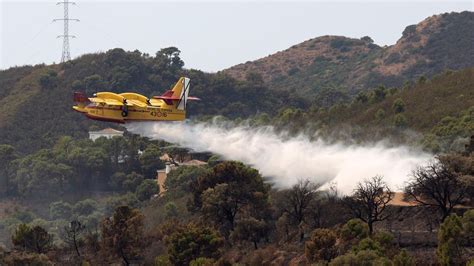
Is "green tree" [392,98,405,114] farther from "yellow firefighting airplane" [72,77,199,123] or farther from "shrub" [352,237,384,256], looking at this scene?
"shrub" [352,237,384,256]

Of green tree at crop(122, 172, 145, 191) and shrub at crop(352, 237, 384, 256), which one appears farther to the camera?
green tree at crop(122, 172, 145, 191)

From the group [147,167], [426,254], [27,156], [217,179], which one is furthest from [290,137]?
[27,156]

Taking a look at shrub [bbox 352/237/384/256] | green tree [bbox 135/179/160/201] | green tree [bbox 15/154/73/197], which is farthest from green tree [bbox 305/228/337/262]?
green tree [bbox 15/154/73/197]

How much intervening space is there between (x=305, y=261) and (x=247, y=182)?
59.8ft

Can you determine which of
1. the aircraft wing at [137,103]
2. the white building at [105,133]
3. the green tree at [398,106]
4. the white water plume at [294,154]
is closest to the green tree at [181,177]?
the green tree at [398,106]

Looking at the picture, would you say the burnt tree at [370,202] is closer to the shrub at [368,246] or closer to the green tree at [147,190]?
the shrub at [368,246]

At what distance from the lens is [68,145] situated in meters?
179

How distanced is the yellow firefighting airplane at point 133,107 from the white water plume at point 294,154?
4.75 metres

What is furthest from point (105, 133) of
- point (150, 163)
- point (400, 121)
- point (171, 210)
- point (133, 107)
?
point (133, 107)

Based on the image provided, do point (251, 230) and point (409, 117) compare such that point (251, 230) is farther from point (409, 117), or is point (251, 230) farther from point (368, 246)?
point (409, 117)

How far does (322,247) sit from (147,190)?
7793 cm

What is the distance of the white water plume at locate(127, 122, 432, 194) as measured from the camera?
97812 mm

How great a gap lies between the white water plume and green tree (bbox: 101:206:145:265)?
7.37 m

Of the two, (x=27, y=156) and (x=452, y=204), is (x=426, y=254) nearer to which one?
(x=452, y=204)
